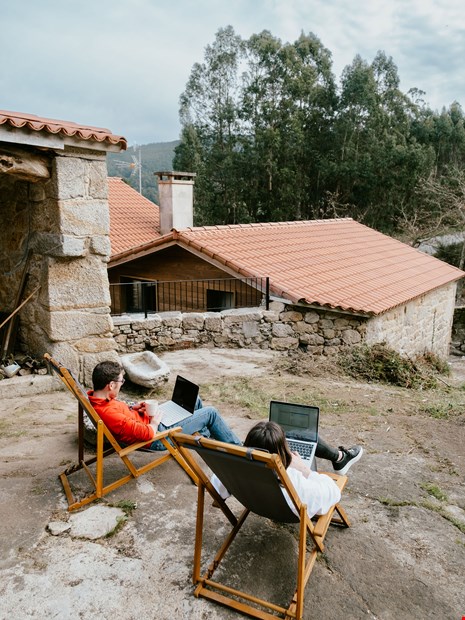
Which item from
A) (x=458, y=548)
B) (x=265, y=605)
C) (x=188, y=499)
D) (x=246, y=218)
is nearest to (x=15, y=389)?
(x=188, y=499)

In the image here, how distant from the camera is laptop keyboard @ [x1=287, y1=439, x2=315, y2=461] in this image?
3.17 metres

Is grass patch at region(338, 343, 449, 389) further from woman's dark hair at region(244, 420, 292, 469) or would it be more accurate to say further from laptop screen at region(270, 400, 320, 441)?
Result: woman's dark hair at region(244, 420, 292, 469)

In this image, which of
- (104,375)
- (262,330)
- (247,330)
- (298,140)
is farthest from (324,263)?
(298,140)

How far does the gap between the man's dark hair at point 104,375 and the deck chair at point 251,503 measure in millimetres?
965

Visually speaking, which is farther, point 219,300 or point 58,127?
point 219,300

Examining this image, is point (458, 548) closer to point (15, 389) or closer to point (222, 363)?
point (15, 389)

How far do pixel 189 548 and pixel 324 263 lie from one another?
977 cm

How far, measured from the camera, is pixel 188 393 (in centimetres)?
379

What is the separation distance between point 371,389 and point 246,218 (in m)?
22.8

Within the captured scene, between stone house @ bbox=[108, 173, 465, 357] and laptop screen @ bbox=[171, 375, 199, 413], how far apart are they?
3.70 m

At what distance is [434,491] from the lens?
136 inches

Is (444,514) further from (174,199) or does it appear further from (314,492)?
(174,199)

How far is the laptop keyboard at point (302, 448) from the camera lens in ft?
10.4

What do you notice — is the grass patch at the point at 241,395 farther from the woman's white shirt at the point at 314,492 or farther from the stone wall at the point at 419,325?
the stone wall at the point at 419,325
